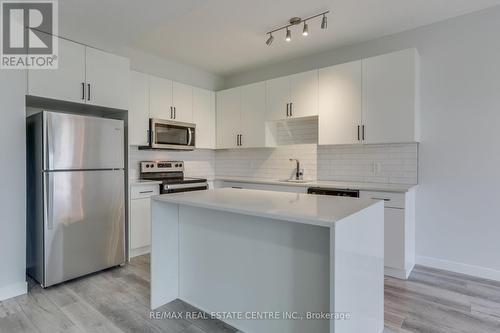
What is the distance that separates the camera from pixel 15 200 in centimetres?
247

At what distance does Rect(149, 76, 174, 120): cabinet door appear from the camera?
12.4 ft

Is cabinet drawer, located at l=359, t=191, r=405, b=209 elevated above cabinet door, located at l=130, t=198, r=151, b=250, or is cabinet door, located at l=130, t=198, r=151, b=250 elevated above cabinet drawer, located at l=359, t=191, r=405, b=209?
cabinet drawer, located at l=359, t=191, r=405, b=209

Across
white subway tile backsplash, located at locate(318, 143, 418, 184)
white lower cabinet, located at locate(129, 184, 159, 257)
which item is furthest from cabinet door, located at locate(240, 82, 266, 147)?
white lower cabinet, located at locate(129, 184, 159, 257)

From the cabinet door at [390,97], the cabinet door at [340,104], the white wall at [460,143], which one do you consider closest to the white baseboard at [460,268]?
the white wall at [460,143]

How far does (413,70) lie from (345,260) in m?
2.38

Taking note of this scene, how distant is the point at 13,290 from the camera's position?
243 cm

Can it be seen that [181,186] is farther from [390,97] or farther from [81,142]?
[390,97]

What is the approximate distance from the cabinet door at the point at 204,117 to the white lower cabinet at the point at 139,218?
1.21 meters

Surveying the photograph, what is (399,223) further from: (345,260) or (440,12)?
(440,12)

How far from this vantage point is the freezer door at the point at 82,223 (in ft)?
8.52

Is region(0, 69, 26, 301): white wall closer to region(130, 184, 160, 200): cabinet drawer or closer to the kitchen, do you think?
the kitchen

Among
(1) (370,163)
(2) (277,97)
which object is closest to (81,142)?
(2) (277,97)

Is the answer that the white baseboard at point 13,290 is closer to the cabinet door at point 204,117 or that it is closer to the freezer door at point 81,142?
the freezer door at point 81,142

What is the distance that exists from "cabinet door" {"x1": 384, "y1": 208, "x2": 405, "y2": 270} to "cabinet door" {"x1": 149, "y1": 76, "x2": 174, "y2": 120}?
296cm
